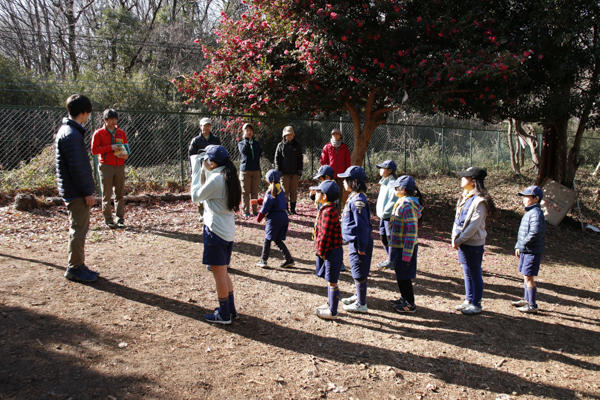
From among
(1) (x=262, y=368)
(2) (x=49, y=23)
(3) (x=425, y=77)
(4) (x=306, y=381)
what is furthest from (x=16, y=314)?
(2) (x=49, y=23)

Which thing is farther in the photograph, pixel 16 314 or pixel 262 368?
pixel 16 314

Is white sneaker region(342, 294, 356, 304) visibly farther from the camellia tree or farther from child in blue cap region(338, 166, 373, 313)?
the camellia tree

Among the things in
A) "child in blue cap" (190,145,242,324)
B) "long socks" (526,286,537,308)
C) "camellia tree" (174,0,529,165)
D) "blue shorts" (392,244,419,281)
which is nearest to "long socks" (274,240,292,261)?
"blue shorts" (392,244,419,281)

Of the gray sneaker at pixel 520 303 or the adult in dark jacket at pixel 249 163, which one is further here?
the adult in dark jacket at pixel 249 163

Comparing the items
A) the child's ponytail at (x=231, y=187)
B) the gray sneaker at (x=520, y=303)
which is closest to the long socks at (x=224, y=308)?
the child's ponytail at (x=231, y=187)

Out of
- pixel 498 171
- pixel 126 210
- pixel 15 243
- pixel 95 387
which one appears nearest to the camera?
pixel 95 387

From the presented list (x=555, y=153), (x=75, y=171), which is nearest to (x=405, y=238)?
(x=75, y=171)

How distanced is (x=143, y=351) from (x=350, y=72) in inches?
244

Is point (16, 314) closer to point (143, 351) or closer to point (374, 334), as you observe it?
point (143, 351)

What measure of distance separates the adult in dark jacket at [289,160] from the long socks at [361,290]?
14.6 feet

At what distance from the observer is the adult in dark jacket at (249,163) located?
25.9 ft

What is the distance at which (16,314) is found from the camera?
12.3 ft

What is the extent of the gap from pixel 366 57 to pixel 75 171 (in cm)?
581

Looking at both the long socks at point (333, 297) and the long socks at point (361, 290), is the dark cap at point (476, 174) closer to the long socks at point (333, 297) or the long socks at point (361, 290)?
the long socks at point (361, 290)
